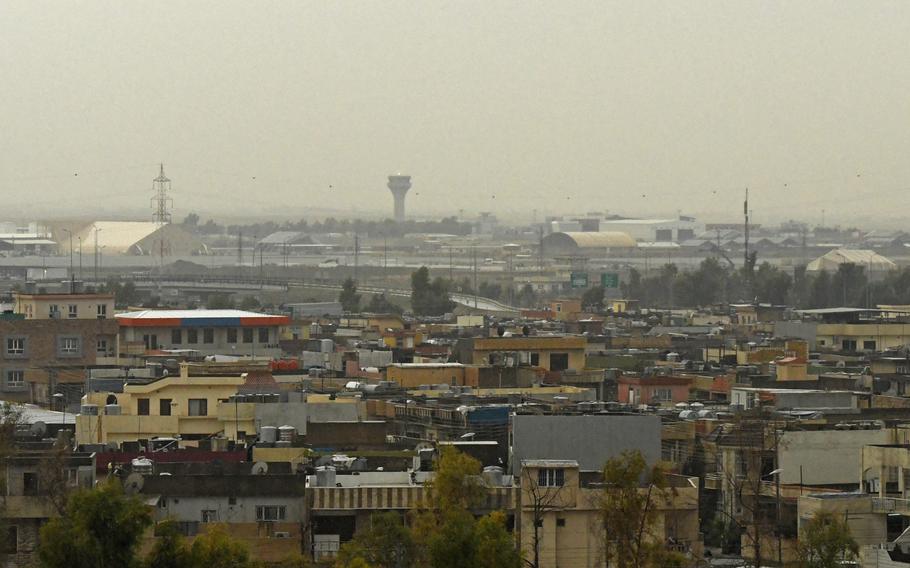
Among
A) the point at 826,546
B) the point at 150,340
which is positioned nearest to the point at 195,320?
the point at 150,340

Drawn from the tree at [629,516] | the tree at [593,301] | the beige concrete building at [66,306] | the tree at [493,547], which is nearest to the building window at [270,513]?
the tree at [629,516]

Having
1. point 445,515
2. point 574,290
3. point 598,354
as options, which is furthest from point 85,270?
point 445,515

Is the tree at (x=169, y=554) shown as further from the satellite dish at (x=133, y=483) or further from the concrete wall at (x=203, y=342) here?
Result: the concrete wall at (x=203, y=342)

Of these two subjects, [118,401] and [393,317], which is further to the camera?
[393,317]

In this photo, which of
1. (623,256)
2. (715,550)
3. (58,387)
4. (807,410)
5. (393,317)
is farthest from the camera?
(623,256)

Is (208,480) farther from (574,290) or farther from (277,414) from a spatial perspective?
(574,290)

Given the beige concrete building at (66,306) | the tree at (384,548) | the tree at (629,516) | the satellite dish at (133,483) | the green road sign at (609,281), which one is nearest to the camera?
the tree at (384,548)
